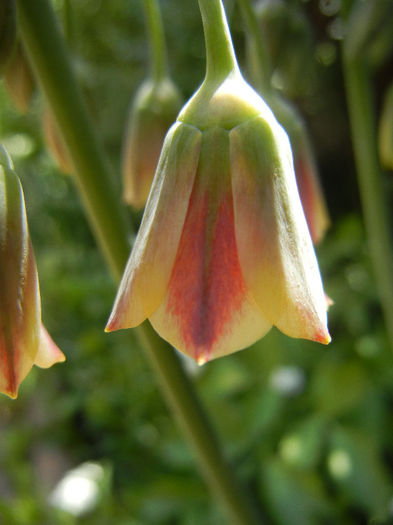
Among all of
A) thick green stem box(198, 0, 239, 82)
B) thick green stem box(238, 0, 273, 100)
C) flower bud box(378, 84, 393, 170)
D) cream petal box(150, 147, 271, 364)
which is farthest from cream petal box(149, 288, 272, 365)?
flower bud box(378, 84, 393, 170)

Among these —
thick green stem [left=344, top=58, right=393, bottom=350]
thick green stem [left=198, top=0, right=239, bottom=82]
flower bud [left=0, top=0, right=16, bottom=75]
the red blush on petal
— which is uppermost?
flower bud [left=0, top=0, right=16, bottom=75]

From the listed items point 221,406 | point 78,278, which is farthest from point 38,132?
point 221,406

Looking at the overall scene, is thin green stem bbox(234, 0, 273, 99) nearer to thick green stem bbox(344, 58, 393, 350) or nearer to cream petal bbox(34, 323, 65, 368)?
thick green stem bbox(344, 58, 393, 350)

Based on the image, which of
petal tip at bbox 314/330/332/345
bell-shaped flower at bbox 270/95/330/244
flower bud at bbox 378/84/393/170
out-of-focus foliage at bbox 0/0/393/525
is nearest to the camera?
petal tip at bbox 314/330/332/345

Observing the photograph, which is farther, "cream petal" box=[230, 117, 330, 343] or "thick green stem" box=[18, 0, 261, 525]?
"thick green stem" box=[18, 0, 261, 525]

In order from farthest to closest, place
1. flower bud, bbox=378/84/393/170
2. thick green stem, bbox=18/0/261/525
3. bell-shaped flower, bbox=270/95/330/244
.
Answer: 1. flower bud, bbox=378/84/393/170
2. bell-shaped flower, bbox=270/95/330/244
3. thick green stem, bbox=18/0/261/525

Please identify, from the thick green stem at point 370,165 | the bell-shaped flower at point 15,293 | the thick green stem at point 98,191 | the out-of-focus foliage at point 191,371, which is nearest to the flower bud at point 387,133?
the thick green stem at point 370,165

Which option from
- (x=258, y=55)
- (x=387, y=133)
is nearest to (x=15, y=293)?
(x=258, y=55)
